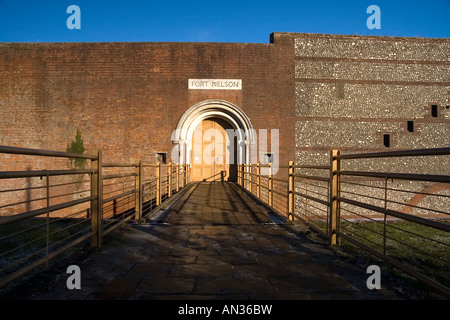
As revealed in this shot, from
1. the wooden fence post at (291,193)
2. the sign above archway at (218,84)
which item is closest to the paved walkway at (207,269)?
the wooden fence post at (291,193)

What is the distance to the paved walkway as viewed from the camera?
2.18m

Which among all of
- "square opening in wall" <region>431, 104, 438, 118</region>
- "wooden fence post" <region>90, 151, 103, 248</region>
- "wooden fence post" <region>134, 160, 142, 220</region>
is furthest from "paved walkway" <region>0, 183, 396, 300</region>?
"square opening in wall" <region>431, 104, 438, 118</region>

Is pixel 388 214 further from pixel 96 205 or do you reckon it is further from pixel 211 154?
pixel 211 154

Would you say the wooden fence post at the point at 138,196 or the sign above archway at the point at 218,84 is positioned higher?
the sign above archway at the point at 218,84

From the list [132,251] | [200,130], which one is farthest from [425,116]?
[132,251]

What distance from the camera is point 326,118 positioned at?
13844 mm

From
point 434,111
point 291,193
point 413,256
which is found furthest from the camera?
point 434,111

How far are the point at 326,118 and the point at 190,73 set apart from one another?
5942 millimetres

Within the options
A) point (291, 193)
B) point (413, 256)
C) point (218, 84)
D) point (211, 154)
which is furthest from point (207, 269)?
point (211, 154)

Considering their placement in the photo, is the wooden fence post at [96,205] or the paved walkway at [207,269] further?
the wooden fence post at [96,205]

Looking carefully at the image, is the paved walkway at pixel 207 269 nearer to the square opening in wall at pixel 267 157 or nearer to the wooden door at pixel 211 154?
the square opening in wall at pixel 267 157

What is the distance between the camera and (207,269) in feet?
9.00

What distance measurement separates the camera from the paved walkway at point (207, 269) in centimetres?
218

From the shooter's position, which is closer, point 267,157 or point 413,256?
point 413,256
